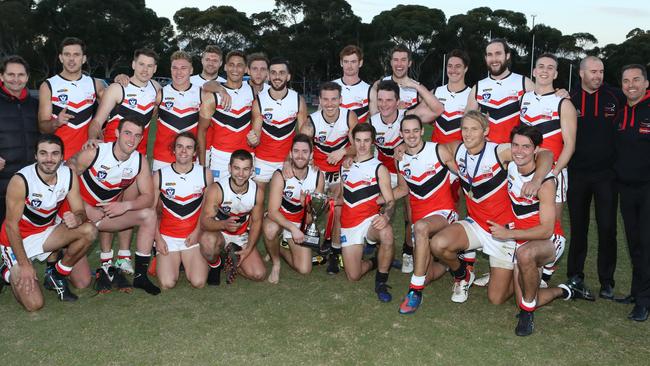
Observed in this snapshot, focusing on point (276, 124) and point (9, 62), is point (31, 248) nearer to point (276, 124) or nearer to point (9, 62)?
point (9, 62)

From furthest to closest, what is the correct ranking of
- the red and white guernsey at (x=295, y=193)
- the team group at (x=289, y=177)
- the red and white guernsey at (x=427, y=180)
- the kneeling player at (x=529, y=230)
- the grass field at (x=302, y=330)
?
the red and white guernsey at (x=295, y=193) < the red and white guernsey at (x=427, y=180) < the team group at (x=289, y=177) < the kneeling player at (x=529, y=230) < the grass field at (x=302, y=330)

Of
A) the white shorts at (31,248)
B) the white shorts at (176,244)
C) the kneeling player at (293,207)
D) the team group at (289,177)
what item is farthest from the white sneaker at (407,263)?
the white shorts at (31,248)

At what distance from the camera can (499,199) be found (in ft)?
18.2

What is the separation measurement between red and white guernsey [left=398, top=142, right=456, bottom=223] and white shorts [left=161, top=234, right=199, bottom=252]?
2462mm

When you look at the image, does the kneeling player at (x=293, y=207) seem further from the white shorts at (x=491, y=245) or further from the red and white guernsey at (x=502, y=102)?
the red and white guernsey at (x=502, y=102)

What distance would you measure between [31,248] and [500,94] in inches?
206

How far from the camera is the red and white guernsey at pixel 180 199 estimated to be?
6074mm

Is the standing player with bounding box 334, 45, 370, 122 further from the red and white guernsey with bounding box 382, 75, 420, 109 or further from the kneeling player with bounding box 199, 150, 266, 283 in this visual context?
the kneeling player with bounding box 199, 150, 266, 283

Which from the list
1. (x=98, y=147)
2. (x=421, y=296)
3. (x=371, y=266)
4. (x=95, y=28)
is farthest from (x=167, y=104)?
(x=95, y=28)

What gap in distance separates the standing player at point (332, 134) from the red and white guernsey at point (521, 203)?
202 cm

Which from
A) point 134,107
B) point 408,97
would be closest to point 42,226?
point 134,107

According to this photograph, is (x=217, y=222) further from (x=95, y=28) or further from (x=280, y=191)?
(x=95, y=28)

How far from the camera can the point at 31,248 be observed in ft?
17.9

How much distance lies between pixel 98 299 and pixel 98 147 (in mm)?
1625
